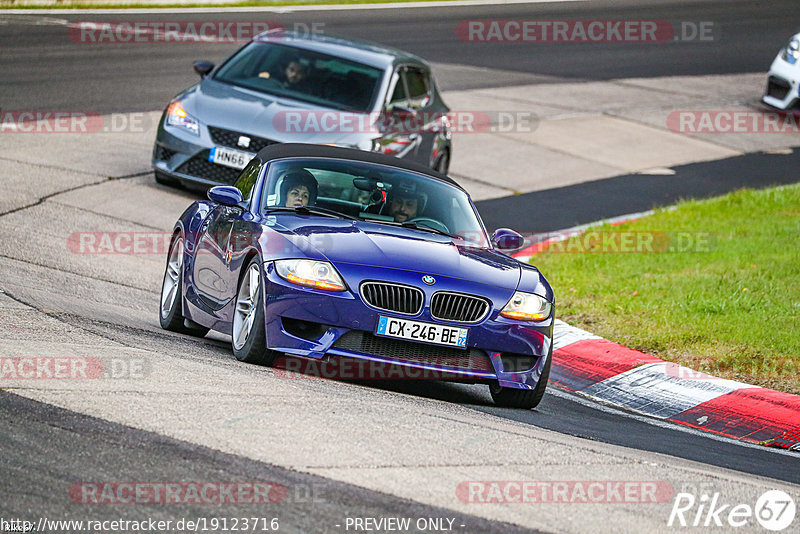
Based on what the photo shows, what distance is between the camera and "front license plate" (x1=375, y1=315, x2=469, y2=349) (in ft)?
24.5

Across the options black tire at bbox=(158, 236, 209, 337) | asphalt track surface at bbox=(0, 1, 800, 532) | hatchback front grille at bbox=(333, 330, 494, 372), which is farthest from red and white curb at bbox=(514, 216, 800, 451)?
black tire at bbox=(158, 236, 209, 337)

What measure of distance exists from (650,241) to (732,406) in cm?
575

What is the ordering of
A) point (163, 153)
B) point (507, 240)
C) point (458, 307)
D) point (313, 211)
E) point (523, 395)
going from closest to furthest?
point (458, 307), point (523, 395), point (313, 211), point (507, 240), point (163, 153)

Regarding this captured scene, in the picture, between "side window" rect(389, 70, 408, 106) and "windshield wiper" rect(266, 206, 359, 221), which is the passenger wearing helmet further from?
"side window" rect(389, 70, 408, 106)

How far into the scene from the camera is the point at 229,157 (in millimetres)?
14164

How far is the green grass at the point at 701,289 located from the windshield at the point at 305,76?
3118mm

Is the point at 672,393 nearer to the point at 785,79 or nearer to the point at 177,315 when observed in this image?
the point at 177,315

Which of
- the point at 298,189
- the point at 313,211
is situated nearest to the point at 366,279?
the point at 313,211

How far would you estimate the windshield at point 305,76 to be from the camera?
15320mm

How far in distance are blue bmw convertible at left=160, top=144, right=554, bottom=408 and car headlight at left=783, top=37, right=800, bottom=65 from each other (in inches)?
594

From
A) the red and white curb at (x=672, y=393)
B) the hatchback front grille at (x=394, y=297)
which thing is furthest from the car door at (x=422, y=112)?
the hatchback front grille at (x=394, y=297)

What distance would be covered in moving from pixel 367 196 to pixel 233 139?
5726 mm

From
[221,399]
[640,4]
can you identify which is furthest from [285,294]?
[640,4]

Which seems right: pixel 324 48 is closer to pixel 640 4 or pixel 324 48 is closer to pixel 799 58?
pixel 799 58
